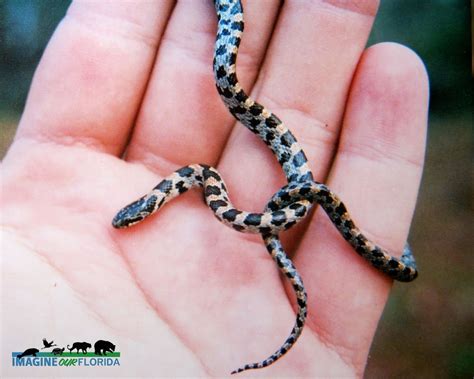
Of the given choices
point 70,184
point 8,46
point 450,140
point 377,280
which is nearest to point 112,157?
point 70,184

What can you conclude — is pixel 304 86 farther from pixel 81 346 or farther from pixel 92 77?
pixel 81 346

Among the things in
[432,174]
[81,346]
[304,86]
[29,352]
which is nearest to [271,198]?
[304,86]

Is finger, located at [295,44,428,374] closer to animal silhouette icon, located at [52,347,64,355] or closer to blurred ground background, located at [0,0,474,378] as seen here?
blurred ground background, located at [0,0,474,378]

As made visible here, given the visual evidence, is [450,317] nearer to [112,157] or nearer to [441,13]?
[441,13]

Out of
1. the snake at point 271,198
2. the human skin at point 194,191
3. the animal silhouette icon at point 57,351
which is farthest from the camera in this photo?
the snake at point 271,198

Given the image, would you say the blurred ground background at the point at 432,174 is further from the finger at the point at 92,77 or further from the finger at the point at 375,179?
the finger at the point at 375,179

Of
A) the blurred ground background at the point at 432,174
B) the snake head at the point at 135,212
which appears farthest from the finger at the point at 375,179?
the snake head at the point at 135,212
